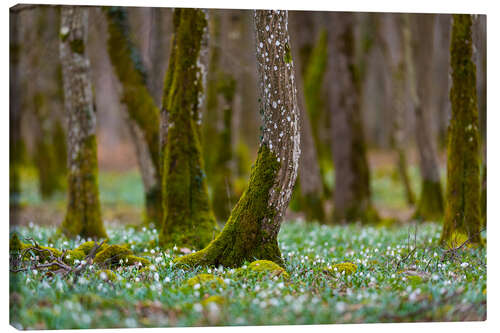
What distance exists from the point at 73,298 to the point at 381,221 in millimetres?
10133

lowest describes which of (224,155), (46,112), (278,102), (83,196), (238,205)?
(83,196)

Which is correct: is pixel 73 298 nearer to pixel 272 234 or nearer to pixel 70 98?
pixel 272 234

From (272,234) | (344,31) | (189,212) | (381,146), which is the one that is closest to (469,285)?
(272,234)

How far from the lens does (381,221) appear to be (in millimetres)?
14422

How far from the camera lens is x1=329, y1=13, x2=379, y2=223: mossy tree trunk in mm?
14500

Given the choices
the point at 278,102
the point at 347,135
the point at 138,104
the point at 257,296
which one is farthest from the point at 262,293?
the point at 347,135

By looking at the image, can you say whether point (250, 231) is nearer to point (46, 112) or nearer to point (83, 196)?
point (83, 196)

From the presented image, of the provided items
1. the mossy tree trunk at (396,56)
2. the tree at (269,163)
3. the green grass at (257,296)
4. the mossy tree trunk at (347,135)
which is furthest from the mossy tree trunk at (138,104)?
the mossy tree trunk at (396,56)

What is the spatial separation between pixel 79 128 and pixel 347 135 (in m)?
7.55

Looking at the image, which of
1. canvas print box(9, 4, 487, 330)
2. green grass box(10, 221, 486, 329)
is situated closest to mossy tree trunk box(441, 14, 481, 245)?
canvas print box(9, 4, 487, 330)

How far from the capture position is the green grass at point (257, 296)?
581 centimetres

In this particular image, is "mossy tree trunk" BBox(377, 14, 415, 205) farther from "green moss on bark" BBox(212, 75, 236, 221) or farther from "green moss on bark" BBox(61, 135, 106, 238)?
"green moss on bark" BBox(61, 135, 106, 238)

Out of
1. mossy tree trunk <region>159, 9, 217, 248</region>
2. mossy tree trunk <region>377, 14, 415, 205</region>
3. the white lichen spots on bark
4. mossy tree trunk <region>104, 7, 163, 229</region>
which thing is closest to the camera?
the white lichen spots on bark

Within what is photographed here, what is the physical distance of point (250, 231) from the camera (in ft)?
23.1
